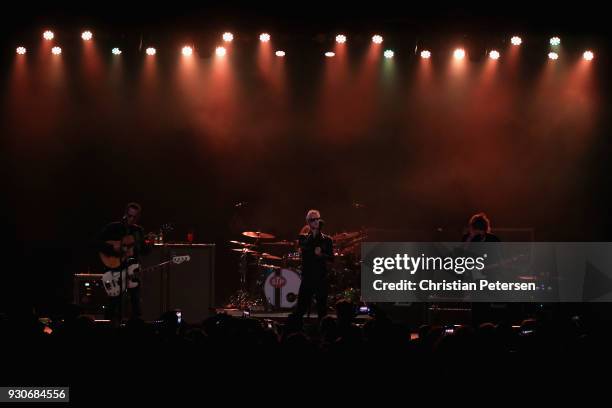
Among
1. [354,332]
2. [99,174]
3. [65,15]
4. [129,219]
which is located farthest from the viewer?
[99,174]

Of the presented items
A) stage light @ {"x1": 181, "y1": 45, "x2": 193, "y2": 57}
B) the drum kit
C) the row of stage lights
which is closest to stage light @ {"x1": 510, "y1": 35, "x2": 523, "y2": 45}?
the row of stage lights

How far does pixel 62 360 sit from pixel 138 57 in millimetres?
10533

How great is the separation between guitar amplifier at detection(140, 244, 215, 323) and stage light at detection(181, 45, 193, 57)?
375 centimetres

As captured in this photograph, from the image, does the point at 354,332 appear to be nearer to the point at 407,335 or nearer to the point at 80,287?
the point at 407,335

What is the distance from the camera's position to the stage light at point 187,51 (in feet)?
47.8

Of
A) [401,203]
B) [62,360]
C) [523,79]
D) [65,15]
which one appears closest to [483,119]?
[523,79]

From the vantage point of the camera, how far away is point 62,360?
4.91 metres

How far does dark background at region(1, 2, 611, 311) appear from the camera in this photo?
47.8ft

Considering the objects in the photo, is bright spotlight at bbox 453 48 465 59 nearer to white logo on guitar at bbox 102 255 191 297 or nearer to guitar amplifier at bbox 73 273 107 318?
white logo on guitar at bbox 102 255 191 297

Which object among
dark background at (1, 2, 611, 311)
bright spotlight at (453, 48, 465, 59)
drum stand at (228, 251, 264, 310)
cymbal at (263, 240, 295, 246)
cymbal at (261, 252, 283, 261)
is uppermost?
bright spotlight at (453, 48, 465, 59)

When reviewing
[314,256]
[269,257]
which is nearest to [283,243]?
[269,257]

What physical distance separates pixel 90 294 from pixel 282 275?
3.15 m

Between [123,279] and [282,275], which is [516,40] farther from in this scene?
[123,279]

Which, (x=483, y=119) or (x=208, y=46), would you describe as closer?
(x=208, y=46)
